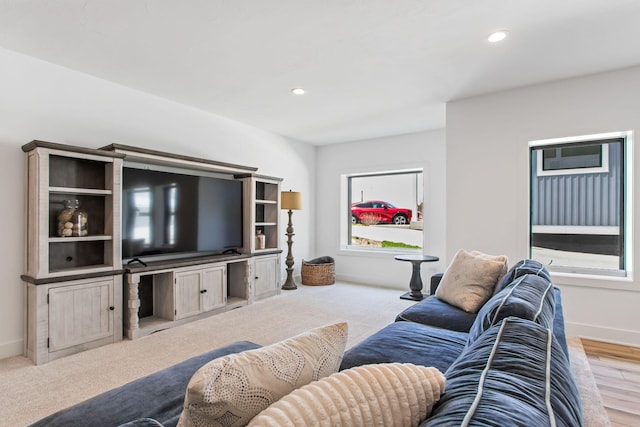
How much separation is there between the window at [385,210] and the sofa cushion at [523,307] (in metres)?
3.89

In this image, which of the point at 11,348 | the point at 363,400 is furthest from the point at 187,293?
the point at 363,400

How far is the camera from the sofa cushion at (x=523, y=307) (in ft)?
4.39

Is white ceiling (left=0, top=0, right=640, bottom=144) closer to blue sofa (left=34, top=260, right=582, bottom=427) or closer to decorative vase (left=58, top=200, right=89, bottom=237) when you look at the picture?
decorative vase (left=58, top=200, right=89, bottom=237)

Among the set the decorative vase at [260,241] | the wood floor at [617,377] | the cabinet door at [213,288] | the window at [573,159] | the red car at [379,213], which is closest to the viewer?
the wood floor at [617,377]

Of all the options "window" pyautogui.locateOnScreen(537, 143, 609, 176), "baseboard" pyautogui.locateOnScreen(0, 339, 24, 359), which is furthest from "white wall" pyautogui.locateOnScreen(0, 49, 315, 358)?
"window" pyautogui.locateOnScreen(537, 143, 609, 176)

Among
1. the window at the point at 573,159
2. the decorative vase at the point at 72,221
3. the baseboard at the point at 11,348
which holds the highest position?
the window at the point at 573,159

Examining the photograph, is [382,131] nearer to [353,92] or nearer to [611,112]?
[353,92]

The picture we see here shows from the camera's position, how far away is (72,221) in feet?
9.63

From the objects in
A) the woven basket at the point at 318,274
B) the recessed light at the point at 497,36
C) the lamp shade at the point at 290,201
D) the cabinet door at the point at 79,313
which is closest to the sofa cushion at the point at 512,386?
the recessed light at the point at 497,36

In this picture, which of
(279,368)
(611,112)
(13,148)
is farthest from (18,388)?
(611,112)

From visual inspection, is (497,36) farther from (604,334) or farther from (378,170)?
(378,170)

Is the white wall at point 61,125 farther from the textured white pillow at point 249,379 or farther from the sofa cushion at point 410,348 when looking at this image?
the textured white pillow at point 249,379

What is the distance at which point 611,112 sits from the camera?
10.2ft

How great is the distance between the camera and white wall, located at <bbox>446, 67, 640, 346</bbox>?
3062 mm
